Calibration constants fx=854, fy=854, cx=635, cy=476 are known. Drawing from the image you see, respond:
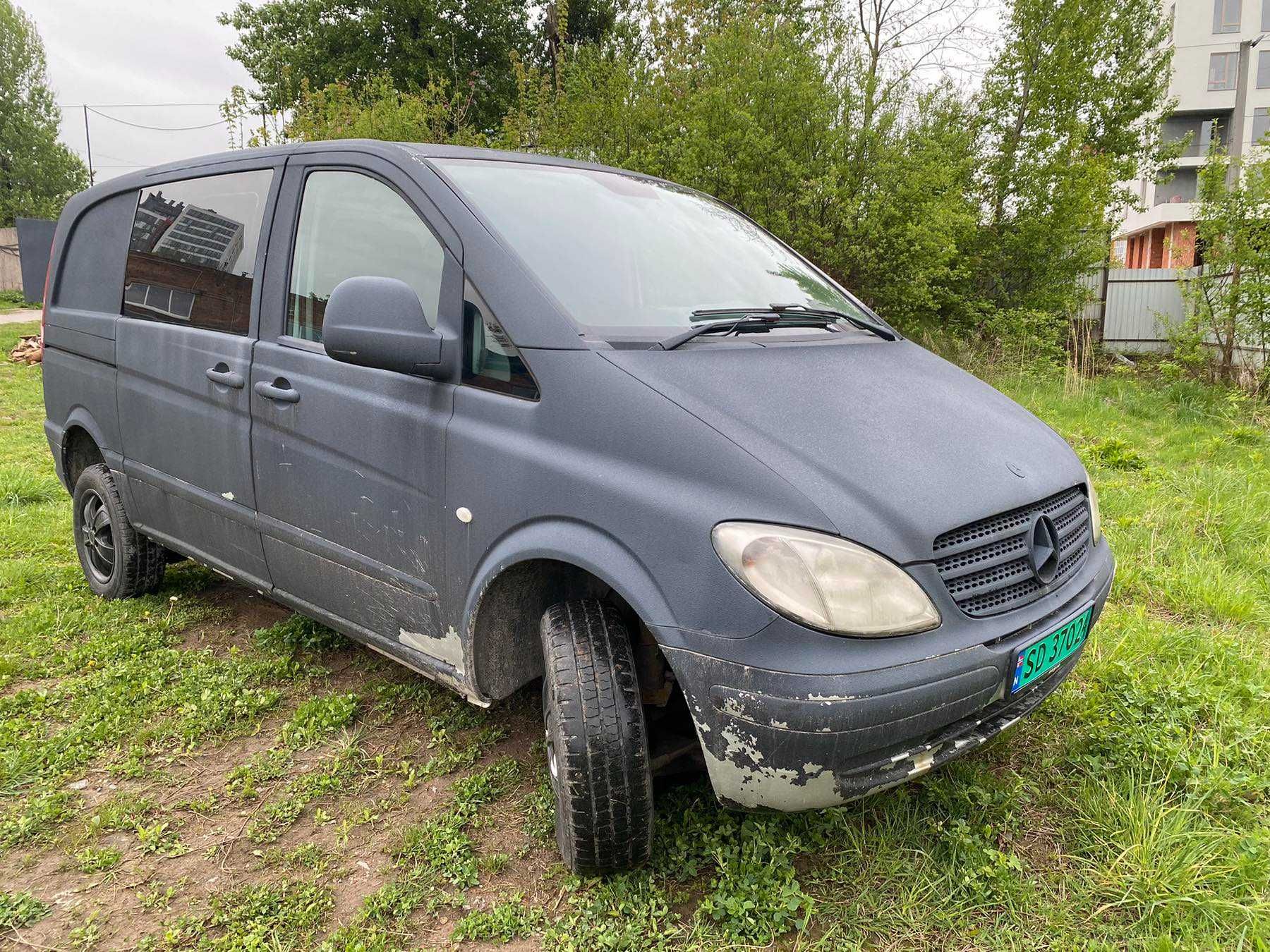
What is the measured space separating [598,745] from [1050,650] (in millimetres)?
1079

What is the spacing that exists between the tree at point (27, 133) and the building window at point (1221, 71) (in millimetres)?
49278

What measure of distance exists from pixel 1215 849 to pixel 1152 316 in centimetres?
1195

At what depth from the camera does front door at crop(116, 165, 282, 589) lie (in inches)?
115

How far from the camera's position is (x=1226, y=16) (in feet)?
117

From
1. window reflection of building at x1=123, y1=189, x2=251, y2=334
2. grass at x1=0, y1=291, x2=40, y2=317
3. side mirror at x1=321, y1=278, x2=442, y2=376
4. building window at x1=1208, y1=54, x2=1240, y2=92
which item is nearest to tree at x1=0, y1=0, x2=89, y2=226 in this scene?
grass at x1=0, y1=291, x2=40, y2=317

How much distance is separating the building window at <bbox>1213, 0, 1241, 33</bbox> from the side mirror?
1787 inches

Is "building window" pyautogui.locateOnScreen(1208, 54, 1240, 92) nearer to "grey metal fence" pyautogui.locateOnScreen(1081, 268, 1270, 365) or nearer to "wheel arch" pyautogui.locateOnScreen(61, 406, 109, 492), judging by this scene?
"grey metal fence" pyautogui.locateOnScreen(1081, 268, 1270, 365)

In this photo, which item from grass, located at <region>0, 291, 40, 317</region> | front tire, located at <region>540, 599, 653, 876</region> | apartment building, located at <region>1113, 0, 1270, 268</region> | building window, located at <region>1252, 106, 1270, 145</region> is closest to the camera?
front tire, located at <region>540, 599, 653, 876</region>

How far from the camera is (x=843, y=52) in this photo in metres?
10.3

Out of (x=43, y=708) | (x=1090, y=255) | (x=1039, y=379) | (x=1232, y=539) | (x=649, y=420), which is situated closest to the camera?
(x=649, y=420)

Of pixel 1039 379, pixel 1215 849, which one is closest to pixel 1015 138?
pixel 1039 379

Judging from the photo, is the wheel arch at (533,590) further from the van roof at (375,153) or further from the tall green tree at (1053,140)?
the tall green tree at (1053,140)

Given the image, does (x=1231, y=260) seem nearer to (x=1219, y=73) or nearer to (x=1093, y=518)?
(x=1093, y=518)

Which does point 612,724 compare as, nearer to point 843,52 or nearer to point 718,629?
point 718,629
